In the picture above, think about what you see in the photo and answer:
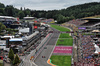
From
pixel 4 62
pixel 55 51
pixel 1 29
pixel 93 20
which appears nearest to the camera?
pixel 4 62

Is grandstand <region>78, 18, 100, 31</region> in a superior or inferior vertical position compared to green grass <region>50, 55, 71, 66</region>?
superior

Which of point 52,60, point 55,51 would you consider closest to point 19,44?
point 55,51

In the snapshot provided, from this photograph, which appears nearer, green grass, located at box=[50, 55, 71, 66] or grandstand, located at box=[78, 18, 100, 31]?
green grass, located at box=[50, 55, 71, 66]

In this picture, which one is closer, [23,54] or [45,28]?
[23,54]

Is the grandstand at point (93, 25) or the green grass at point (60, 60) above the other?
the grandstand at point (93, 25)

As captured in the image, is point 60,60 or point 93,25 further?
point 93,25

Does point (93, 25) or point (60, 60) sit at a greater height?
point (93, 25)

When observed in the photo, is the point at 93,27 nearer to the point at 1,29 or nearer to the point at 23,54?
the point at 1,29

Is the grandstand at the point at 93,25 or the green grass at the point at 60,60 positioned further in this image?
the grandstand at the point at 93,25
